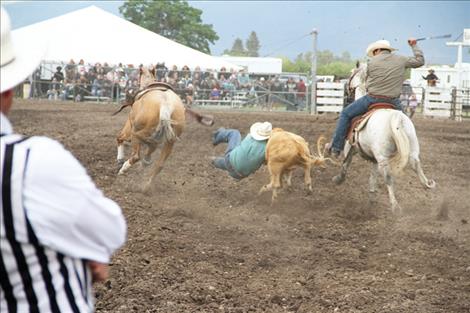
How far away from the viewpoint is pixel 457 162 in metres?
12.7

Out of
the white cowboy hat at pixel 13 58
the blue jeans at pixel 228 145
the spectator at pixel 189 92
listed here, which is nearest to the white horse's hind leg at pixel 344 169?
the blue jeans at pixel 228 145

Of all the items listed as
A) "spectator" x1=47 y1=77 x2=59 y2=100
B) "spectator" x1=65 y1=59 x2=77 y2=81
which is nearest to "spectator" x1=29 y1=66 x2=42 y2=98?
"spectator" x1=47 y1=77 x2=59 y2=100

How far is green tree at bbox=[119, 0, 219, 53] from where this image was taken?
61406mm

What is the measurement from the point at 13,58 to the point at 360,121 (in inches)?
283

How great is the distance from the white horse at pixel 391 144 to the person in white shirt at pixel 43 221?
6410 mm

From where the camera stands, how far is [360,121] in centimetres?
892

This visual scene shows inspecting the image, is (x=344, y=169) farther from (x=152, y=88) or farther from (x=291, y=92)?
(x=291, y=92)

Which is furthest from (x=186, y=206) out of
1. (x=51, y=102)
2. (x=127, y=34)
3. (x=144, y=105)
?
(x=127, y=34)

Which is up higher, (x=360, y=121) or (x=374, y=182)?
(x=360, y=121)

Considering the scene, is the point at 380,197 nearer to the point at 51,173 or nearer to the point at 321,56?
the point at 51,173

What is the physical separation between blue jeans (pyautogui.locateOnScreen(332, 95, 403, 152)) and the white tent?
63.7ft

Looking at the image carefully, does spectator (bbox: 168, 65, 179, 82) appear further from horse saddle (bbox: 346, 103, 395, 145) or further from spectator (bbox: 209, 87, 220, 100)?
horse saddle (bbox: 346, 103, 395, 145)

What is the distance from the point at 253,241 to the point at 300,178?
3738 millimetres

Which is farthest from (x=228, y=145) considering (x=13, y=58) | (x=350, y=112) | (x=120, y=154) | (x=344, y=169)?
(x=13, y=58)
